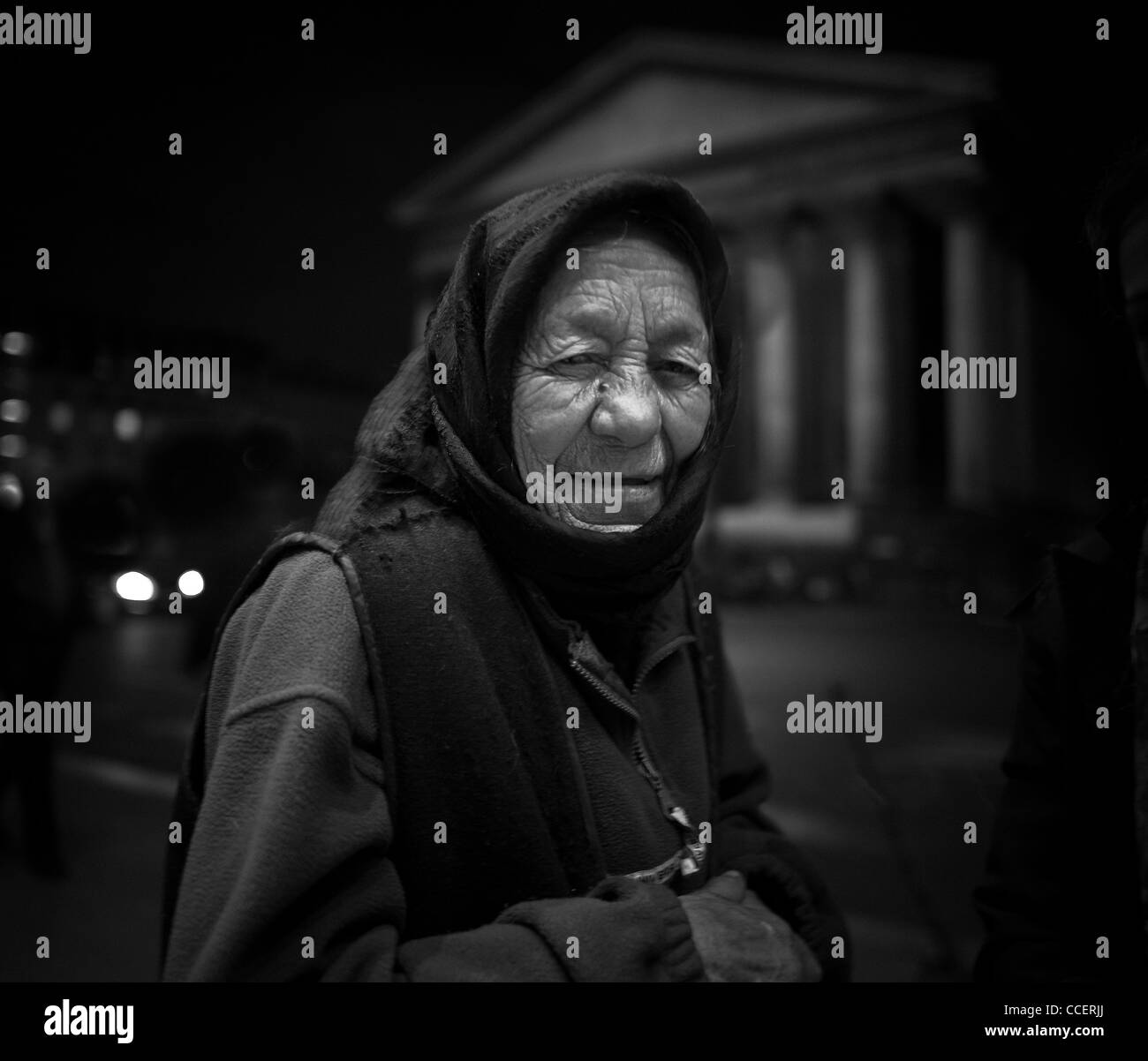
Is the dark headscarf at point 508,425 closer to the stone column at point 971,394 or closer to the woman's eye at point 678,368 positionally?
the woman's eye at point 678,368

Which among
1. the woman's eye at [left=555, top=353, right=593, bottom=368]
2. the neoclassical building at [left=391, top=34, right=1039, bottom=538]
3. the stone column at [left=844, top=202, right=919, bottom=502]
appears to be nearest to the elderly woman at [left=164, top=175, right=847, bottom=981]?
the woman's eye at [left=555, top=353, right=593, bottom=368]

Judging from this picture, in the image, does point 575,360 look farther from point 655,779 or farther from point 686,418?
point 655,779

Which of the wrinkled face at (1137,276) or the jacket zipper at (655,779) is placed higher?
the wrinkled face at (1137,276)

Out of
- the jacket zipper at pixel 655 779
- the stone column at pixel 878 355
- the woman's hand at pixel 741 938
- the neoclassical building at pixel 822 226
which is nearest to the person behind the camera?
the woman's hand at pixel 741 938

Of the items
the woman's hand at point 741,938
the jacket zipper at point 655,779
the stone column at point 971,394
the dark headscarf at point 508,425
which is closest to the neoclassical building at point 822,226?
the stone column at point 971,394

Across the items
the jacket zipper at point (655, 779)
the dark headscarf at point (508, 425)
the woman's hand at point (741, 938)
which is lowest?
the woman's hand at point (741, 938)

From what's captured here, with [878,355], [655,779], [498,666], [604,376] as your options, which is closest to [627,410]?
[604,376]

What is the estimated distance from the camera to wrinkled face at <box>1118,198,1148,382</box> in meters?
1.08

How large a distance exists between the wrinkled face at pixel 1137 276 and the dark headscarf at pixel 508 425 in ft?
1.64

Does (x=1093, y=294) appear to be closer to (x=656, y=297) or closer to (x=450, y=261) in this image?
(x=656, y=297)

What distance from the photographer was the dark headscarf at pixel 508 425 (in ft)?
3.38

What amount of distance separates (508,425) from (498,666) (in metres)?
0.29

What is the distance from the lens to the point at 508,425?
1089mm
